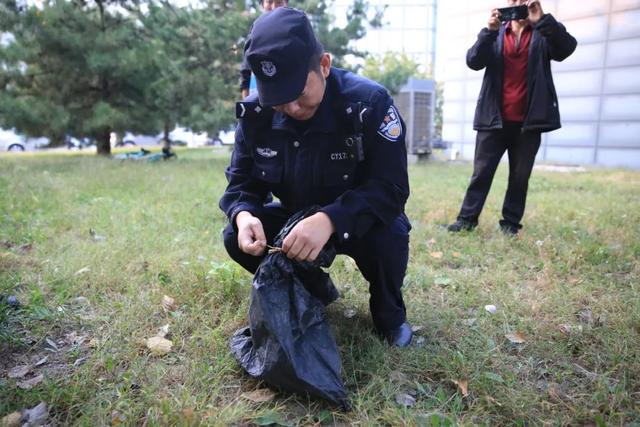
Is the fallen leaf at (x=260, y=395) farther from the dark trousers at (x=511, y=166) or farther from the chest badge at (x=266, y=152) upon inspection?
the dark trousers at (x=511, y=166)

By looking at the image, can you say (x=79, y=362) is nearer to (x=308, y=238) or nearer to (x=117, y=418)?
(x=117, y=418)

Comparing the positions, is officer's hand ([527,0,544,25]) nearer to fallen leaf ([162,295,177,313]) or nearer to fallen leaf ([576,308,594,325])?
fallen leaf ([576,308,594,325])

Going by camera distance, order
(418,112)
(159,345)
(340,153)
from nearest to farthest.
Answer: (340,153), (159,345), (418,112)

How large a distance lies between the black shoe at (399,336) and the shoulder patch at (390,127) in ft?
2.38

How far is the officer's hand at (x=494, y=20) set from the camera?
9.78 feet

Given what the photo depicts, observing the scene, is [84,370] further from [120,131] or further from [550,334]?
[120,131]

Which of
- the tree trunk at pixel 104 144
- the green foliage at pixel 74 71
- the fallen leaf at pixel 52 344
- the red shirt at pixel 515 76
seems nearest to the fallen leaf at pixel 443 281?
the red shirt at pixel 515 76

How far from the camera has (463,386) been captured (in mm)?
1494

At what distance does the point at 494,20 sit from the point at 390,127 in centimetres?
190

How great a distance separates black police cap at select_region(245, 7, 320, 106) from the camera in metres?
1.35

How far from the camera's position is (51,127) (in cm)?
881

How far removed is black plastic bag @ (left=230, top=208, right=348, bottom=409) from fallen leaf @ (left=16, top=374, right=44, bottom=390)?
648 millimetres

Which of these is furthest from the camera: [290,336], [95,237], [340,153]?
[95,237]

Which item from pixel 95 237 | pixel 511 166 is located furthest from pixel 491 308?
pixel 95 237
